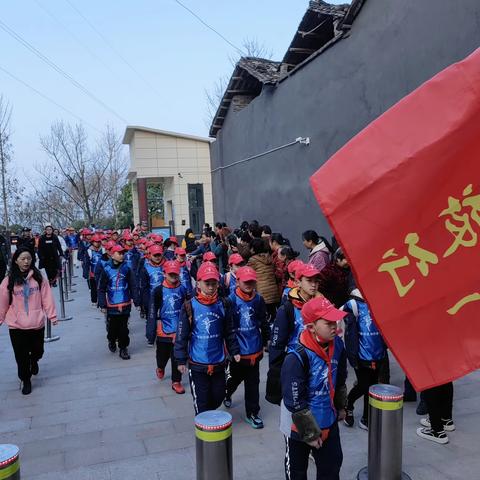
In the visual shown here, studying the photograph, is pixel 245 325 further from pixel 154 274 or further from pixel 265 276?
pixel 154 274

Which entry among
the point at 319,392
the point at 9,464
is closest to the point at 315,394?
the point at 319,392

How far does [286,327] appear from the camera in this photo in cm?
430

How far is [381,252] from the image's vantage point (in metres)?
2.26

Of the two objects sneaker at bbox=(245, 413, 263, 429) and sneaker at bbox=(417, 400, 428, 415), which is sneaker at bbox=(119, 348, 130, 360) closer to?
sneaker at bbox=(245, 413, 263, 429)

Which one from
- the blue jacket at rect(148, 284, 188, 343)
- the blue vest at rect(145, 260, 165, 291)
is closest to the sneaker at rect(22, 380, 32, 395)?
the blue jacket at rect(148, 284, 188, 343)

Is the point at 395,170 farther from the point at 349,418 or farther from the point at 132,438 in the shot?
the point at 132,438

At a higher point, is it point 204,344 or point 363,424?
point 204,344

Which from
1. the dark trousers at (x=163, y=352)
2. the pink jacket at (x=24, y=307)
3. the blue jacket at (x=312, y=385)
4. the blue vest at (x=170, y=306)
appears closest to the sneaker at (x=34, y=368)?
the pink jacket at (x=24, y=307)

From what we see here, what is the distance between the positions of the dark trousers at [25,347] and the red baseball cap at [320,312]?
4.60 meters

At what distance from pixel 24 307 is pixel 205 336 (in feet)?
9.67

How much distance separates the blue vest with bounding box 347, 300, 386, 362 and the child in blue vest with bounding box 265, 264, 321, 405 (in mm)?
631

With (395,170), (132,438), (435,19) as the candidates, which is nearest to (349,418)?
(132,438)

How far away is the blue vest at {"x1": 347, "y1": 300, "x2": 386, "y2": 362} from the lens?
4.84 metres

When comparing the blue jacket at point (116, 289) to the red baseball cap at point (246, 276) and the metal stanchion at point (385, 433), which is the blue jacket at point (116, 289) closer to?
the red baseball cap at point (246, 276)
